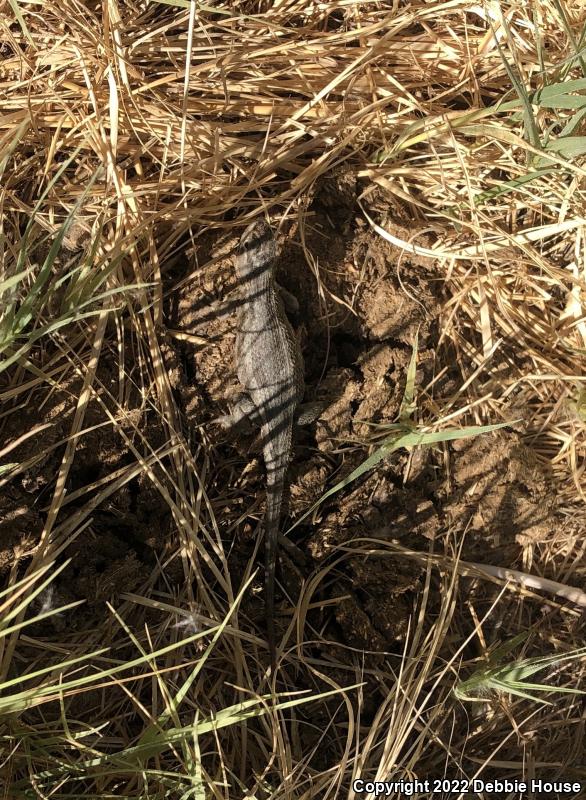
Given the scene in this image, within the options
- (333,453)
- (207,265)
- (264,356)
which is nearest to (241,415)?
(264,356)

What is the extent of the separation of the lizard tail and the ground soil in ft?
0.37

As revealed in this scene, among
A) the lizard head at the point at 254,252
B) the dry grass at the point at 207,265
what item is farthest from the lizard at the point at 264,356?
the dry grass at the point at 207,265

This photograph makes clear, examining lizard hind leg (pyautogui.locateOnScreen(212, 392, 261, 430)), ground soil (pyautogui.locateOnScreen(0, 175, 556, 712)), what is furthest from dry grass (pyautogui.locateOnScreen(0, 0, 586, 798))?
lizard hind leg (pyautogui.locateOnScreen(212, 392, 261, 430))

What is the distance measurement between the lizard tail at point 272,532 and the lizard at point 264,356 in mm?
41

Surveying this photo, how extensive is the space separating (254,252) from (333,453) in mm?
1161

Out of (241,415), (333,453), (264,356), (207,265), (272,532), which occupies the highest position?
(207,265)

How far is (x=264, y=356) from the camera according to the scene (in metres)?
3.48

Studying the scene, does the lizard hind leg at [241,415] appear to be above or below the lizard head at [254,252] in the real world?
below

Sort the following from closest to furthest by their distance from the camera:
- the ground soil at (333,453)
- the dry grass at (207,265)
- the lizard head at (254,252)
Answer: the dry grass at (207,265)
the ground soil at (333,453)
the lizard head at (254,252)

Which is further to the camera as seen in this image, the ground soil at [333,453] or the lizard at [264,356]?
the lizard at [264,356]

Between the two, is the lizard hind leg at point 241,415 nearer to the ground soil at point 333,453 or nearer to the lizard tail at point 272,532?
the ground soil at point 333,453

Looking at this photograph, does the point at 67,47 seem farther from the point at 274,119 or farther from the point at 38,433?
the point at 38,433

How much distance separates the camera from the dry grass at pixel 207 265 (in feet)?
9.85

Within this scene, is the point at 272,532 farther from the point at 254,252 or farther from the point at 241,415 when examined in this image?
the point at 254,252
